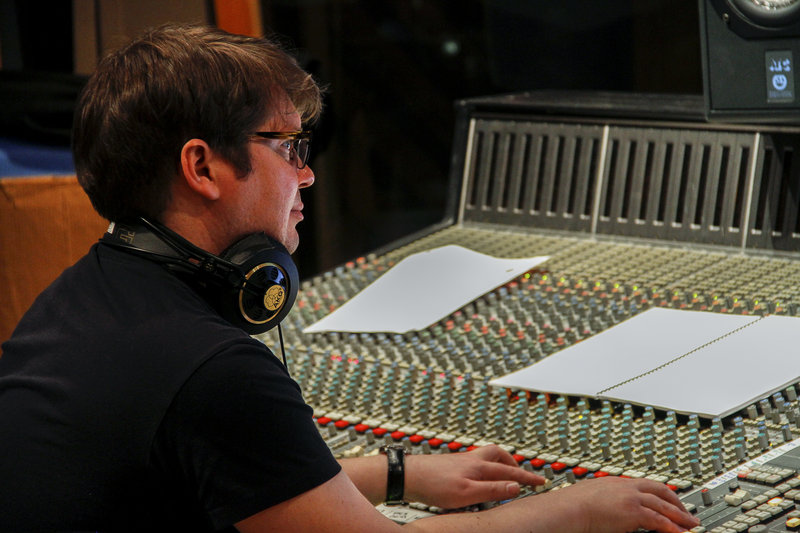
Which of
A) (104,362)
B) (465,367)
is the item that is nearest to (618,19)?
(465,367)

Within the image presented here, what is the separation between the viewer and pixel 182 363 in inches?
45.4

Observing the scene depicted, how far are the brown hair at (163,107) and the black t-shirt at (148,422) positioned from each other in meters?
0.11

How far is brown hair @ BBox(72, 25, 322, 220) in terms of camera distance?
4.14ft

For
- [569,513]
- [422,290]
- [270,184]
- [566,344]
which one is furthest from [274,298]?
[422,290]

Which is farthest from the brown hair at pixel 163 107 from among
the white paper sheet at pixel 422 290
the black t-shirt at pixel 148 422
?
the white paper sheet at pixel 422 290

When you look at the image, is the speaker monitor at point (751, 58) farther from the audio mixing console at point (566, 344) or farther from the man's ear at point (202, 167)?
the man's ear at point (202, 167)

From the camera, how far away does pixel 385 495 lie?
1.51 meters

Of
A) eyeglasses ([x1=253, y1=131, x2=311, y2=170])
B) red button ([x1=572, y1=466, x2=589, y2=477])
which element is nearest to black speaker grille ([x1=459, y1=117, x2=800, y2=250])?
red button ([x1=572, y1=466, x2=589, y2=477])

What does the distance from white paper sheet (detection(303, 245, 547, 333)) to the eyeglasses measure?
2.22 ft

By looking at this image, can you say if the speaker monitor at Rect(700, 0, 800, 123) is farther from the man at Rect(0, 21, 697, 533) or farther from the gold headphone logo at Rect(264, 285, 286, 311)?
the gold headphone logo at Rect(264, 285, 286, 311)

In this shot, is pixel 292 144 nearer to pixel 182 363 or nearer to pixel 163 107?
pixel 163 107

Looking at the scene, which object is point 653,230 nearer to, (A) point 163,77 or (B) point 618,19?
(B) point 618,19

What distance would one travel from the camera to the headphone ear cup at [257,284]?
1.33 metres

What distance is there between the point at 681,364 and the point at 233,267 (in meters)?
0.76
